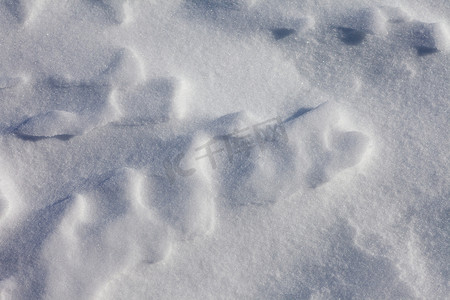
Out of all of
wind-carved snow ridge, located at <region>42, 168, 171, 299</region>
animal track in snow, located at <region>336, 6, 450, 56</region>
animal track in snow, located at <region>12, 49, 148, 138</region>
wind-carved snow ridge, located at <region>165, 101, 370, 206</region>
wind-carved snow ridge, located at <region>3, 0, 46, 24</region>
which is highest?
wind-carved snow ridge, located at <region>3, 0, 46, 24</region>

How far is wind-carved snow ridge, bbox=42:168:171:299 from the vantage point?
61 centimetres

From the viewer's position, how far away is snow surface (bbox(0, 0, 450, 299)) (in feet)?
2.05

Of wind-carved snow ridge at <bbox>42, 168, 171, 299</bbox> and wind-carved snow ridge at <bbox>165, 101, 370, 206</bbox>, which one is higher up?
wind-carved snow ridge at <bbox>165, 101, 370, 206</bbox>

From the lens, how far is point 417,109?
69 cm

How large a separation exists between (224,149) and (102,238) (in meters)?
0.24

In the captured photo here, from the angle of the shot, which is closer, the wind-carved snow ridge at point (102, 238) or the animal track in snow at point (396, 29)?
the wind-carved snow ridge at point (102, 238)

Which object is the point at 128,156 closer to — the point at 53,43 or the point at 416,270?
the point at 53,43

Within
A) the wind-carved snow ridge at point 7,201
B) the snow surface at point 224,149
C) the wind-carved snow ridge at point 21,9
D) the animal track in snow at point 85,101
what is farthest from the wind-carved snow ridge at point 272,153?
the wind-carved snow ridge at point 21,9

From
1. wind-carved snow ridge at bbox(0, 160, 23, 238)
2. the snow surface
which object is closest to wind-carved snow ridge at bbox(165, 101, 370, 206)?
the snow surface

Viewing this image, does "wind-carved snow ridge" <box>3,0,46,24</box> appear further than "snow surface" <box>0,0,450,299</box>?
Yes

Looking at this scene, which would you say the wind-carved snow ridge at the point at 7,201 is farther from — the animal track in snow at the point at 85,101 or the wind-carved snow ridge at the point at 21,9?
the wind-carved snow ridge at the point at 21,9

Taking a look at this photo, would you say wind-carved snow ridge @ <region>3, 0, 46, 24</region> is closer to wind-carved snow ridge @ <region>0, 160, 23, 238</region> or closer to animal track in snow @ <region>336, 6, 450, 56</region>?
wind-carved snow ridge @ <region>0, 160, 23, 238</region>

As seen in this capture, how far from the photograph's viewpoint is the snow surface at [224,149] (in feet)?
2.05

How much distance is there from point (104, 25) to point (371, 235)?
1.95 ft
